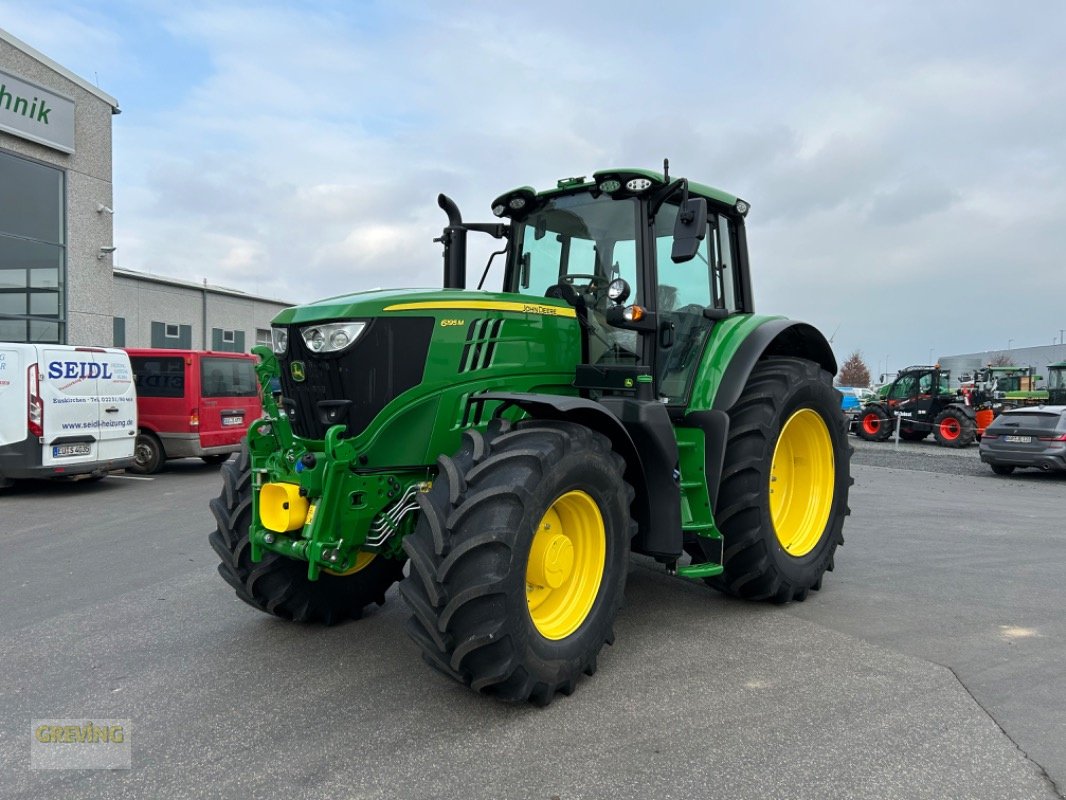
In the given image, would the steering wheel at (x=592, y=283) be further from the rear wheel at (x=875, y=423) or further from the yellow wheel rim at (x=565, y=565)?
the rear wheel at (x=875, y=423)

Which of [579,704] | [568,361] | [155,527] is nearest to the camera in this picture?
[579,704]

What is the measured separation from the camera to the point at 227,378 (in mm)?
12445

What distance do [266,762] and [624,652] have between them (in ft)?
6.22

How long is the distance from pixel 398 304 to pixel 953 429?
20021 mm

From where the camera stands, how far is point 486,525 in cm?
322

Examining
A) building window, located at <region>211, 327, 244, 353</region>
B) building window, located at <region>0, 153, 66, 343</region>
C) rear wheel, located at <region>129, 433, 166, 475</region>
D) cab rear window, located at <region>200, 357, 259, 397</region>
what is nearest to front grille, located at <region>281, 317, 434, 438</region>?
cab rear window, located at <region>200, 357, 259, 397</region>

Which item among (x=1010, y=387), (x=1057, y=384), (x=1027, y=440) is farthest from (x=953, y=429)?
(x=1010, y=387)

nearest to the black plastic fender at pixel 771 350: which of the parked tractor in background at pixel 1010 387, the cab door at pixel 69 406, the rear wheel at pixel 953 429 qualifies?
the cab door at pixel 69 406

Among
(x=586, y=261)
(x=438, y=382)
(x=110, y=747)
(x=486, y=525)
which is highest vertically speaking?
(x=586, y=261)

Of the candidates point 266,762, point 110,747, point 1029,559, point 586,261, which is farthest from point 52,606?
point 1029,559

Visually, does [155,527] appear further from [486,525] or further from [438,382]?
[486,525]

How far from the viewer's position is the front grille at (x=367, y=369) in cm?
366

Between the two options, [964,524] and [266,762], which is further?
[964,524]

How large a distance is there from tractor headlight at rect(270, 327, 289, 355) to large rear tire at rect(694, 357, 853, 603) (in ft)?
8.45
